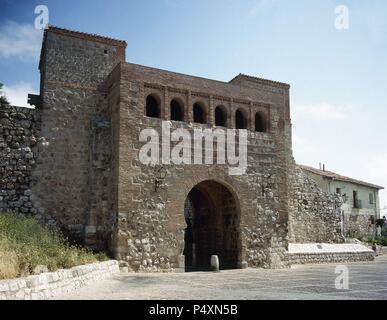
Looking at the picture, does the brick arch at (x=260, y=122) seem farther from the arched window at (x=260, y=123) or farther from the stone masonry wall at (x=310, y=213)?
the stone masonry wall at (x=310, y=213)

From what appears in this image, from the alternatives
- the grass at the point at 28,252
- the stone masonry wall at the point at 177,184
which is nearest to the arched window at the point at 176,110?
the stone masonry wall at the point at 177,184

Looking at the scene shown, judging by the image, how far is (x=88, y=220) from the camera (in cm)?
1546

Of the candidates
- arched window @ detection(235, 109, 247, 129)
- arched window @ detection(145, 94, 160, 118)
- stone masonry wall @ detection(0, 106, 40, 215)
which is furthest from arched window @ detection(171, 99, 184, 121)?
stone masonry wall @ detection(0, 106, 40, 215)

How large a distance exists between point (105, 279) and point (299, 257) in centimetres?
1170

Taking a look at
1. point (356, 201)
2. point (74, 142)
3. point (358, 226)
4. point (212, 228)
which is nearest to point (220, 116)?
point (212, 228)

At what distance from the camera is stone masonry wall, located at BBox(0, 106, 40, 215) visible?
14.9 metres

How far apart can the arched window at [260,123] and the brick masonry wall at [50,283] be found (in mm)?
9548

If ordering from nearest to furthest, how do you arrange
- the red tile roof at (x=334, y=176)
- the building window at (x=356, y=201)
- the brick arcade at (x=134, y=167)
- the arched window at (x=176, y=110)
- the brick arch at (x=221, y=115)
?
the brick arcade at (x=134, y=167) → the arched window at (x=176, y=110) → the brick arch at (x=221, y=115) → the red tile roof at (x=334, y=176) → the building window at (x=356, y=201)

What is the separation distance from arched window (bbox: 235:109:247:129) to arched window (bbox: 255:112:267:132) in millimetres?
826

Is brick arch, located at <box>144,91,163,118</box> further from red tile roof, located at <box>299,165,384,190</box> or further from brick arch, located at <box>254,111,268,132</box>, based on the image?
red tile roof, located at <box>299,165,384,190</box>

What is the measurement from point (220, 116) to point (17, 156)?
321 inches

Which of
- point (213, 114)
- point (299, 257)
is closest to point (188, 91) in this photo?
point (213, 114)

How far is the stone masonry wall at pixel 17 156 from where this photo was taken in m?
14.9
